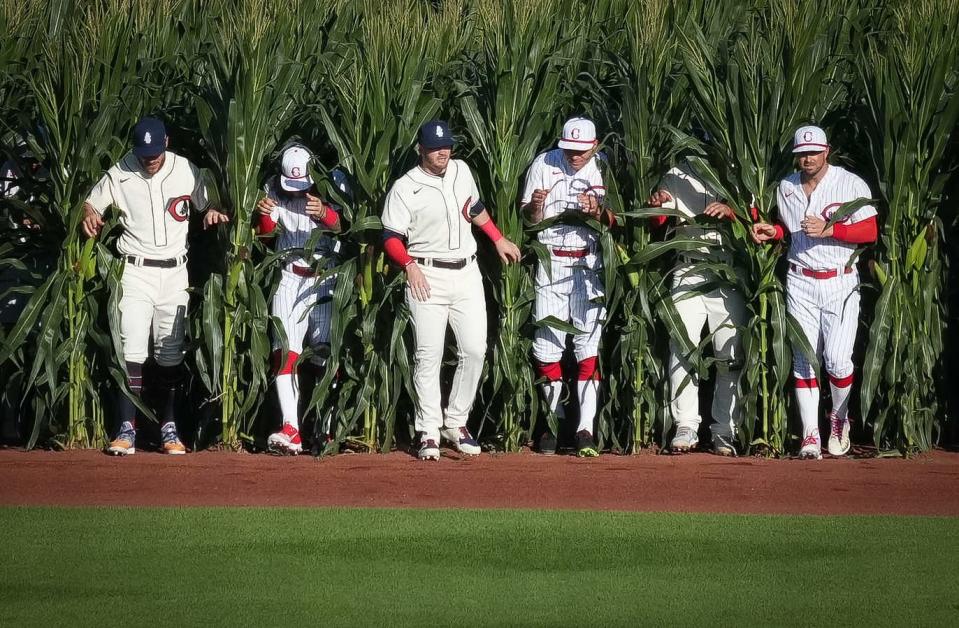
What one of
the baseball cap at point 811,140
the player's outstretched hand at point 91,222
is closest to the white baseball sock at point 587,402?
the baseball cap at point 811,140

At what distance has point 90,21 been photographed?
1043cm

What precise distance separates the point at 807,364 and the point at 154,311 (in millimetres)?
4974

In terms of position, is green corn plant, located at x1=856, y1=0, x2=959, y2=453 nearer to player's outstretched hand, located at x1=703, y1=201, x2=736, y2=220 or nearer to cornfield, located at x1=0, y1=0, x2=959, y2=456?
cornfield, located at x1=0, y1=0, x2=959, y2=456

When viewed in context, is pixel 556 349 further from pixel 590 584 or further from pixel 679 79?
pixel 590 584

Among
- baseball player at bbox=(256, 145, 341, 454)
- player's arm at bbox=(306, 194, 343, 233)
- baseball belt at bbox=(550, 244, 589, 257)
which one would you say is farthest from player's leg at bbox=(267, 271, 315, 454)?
baseball belt at bbox=(550, 244, 589, 257)

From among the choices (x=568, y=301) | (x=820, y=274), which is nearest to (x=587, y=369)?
(x=568, y=301)

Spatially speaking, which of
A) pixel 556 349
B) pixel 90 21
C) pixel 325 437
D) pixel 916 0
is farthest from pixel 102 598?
pixel 916 0

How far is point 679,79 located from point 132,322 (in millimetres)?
4545

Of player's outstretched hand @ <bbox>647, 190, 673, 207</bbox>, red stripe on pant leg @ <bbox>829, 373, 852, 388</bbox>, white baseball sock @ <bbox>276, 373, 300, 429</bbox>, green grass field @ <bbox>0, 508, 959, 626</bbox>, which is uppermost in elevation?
player's outstretched hand @ <bbox>647, 190, 673, 207</bbox>

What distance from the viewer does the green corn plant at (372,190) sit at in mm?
10359

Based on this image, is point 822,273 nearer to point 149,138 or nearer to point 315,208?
point 315,208

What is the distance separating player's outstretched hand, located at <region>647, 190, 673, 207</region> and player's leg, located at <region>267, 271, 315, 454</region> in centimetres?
270

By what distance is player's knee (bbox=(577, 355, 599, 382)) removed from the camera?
34.4 ft

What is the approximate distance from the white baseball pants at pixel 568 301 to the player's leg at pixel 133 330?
2.99m
